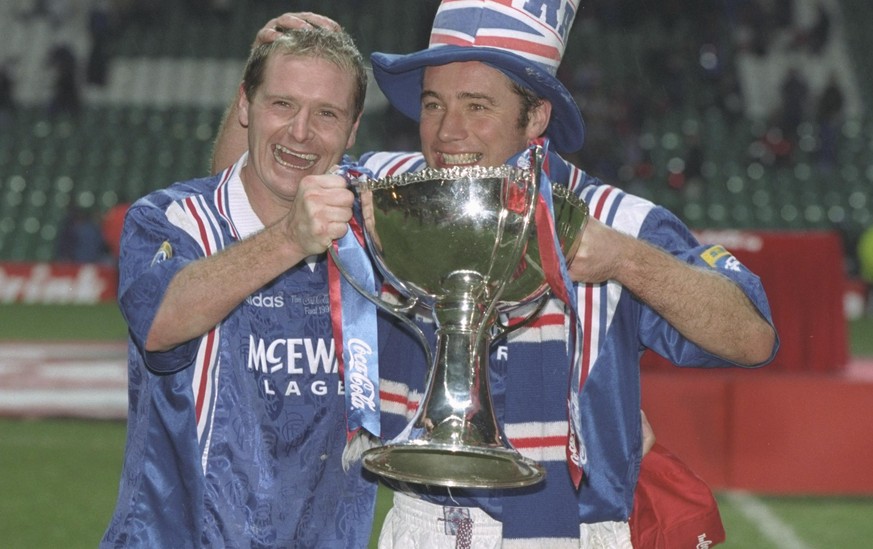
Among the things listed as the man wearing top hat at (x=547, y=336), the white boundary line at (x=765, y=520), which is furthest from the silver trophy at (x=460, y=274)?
the white boundary line at (x=765, y=520)

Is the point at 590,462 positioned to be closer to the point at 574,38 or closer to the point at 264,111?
the point at 264,111

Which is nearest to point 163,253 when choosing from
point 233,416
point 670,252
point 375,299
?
point 233,416

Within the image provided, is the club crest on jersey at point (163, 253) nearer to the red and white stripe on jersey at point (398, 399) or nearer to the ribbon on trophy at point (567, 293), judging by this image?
the red and white stripe on jersey at point (398, 399)

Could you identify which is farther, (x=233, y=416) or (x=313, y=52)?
(x=313, y=52)

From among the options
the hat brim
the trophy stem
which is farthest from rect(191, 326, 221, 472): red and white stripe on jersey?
the hat brim

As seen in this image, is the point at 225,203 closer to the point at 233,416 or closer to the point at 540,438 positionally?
the point at 233,416

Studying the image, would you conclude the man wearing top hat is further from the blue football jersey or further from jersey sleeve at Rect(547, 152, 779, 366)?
the blue football jersey

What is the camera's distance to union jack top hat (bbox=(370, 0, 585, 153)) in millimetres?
2725

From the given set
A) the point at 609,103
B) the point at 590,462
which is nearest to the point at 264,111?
the point at 590,462

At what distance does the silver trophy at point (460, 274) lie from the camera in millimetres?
2312

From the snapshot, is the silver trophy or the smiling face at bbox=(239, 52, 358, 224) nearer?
the silver trophy

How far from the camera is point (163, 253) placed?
268 cm

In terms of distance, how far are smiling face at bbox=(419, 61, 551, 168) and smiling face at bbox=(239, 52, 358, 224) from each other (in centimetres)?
25

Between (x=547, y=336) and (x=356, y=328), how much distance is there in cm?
44
